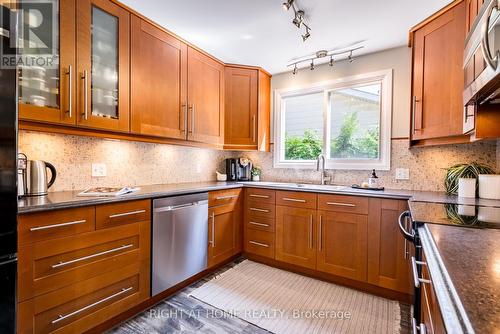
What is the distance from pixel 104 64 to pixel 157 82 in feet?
1.52

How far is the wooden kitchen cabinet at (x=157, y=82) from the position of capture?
6.72 ft

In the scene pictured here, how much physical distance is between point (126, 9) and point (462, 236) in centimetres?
259

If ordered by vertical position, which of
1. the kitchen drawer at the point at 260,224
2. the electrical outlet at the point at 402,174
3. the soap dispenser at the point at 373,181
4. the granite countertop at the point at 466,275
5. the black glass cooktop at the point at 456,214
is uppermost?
the electrical outlet at the point at 402,174

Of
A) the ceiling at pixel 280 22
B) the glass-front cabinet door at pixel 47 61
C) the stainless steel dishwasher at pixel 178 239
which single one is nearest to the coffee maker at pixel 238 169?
the stainless steel dishwasher at pixel 178 239

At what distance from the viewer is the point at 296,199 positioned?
2525 mm

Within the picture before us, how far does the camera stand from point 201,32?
7.55 feet

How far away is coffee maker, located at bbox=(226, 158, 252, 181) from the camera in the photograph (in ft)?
10.8

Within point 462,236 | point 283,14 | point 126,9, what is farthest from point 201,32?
point 462,236

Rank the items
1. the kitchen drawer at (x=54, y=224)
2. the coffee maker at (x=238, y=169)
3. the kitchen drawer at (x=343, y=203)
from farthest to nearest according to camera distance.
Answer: the coffee maker at (x=238, y=169) < the kitchen drawer at (x=343, y=203) < the kitchen drawer at (x=54, y=224)

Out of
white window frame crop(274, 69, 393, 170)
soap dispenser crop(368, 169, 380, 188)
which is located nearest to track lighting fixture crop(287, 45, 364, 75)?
white window frame crop(274, 69, 393, 170)

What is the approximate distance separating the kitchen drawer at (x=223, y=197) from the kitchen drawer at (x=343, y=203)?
0.95m

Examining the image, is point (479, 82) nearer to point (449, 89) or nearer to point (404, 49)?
point (449, 89)

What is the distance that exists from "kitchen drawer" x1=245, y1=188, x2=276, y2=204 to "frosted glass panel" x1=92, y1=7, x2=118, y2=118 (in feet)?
5.24

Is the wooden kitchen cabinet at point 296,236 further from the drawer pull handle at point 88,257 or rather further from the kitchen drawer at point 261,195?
the drawer pull handle at point 88,257
